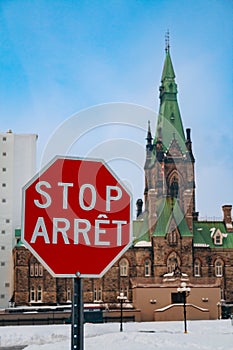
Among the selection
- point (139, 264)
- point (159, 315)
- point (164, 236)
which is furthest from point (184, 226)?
point (159, 315)

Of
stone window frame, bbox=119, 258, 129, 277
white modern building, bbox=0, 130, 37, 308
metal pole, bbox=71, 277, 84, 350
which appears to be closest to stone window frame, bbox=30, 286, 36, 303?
white modern building, bbox=0, 130, 37, 308

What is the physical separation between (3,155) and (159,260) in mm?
20180

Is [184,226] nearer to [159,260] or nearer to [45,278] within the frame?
[159,260]

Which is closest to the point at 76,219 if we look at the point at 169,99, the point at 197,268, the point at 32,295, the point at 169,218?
the point at 32,295

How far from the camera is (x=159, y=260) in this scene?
5522cm

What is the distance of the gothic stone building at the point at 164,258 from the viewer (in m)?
50.1

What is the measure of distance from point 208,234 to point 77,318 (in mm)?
57065

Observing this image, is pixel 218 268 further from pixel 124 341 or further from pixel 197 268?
pixel 124 341

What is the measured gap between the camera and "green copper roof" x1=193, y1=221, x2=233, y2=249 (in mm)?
57894

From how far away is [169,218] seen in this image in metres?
56.8

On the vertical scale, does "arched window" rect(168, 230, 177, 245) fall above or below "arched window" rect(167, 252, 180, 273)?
above

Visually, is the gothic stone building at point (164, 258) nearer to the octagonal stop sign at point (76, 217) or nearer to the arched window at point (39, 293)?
the arched window at point (39, 293)

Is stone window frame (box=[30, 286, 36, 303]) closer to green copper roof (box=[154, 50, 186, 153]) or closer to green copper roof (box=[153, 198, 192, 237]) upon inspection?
green copper roof (box=[153, 198, 192, 237])

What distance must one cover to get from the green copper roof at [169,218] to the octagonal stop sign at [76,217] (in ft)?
174
